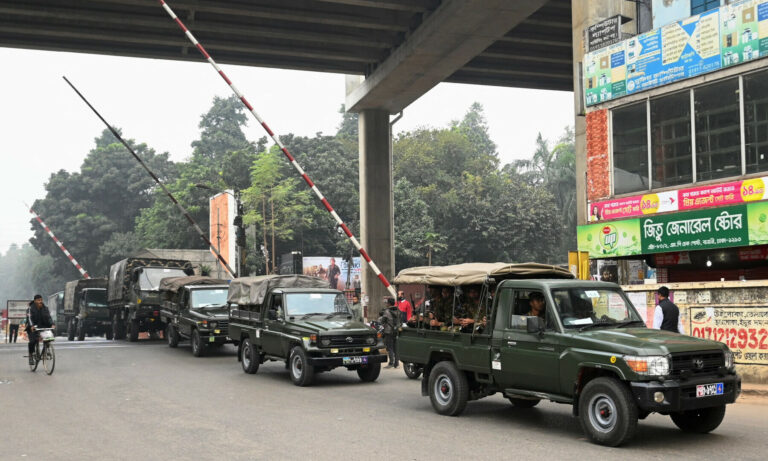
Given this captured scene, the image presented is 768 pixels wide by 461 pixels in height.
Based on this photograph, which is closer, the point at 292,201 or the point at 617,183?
the point at 617,183

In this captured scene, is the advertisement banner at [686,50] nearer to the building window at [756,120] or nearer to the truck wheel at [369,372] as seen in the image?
the building window at [756,120]

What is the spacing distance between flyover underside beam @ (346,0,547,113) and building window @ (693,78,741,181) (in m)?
10.4

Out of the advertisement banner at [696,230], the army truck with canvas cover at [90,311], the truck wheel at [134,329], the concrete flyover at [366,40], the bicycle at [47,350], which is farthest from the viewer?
the army truck with canvas cover at [90,311]

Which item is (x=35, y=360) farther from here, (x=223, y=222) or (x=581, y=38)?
(x=223, y=222)

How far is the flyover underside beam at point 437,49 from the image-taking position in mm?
28078

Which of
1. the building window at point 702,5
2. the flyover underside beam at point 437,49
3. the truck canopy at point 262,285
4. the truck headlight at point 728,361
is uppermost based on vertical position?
the flyover underside beam at point 437,49

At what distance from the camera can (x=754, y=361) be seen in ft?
43.9

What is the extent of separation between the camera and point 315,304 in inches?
623

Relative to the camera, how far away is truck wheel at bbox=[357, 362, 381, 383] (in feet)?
49.3

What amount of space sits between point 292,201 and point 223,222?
16.8 metres

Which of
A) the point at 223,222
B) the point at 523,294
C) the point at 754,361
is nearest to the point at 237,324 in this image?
the point at 523,294

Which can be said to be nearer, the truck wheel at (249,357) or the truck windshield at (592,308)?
the truck windshield at (592,308)

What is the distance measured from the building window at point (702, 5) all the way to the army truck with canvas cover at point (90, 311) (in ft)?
85.6

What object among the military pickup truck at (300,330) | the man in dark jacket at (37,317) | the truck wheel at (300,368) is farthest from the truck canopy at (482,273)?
the man in dark jacket at (37,317)
